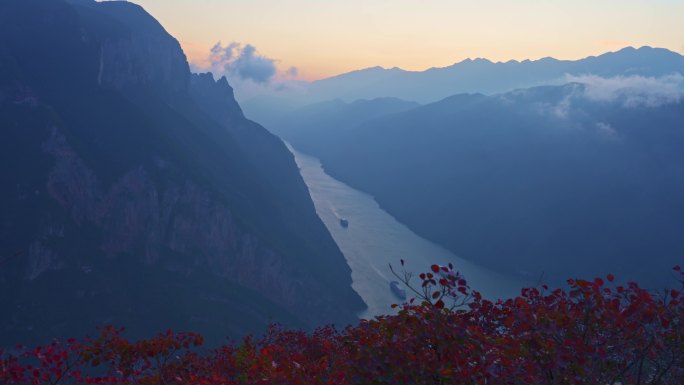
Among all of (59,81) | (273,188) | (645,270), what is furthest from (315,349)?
(645,270)

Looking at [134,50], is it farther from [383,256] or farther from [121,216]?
[383,256]

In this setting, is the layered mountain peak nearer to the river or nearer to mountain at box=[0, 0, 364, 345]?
mountain at box=[0, 0, 364, 345]

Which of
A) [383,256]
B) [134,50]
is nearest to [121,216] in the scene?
[134,50]

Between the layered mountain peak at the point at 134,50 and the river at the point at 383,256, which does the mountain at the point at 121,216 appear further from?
the river at the point at 383,256

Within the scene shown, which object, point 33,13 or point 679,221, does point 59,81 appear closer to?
point 33,13

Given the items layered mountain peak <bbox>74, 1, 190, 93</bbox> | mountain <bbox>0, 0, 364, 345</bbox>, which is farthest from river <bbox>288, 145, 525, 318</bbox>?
layered mountain peak <bbox>74, 1, 190, 93</bbox>

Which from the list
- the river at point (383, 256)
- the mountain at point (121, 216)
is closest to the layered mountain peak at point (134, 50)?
the mountain at point (121, 216)
